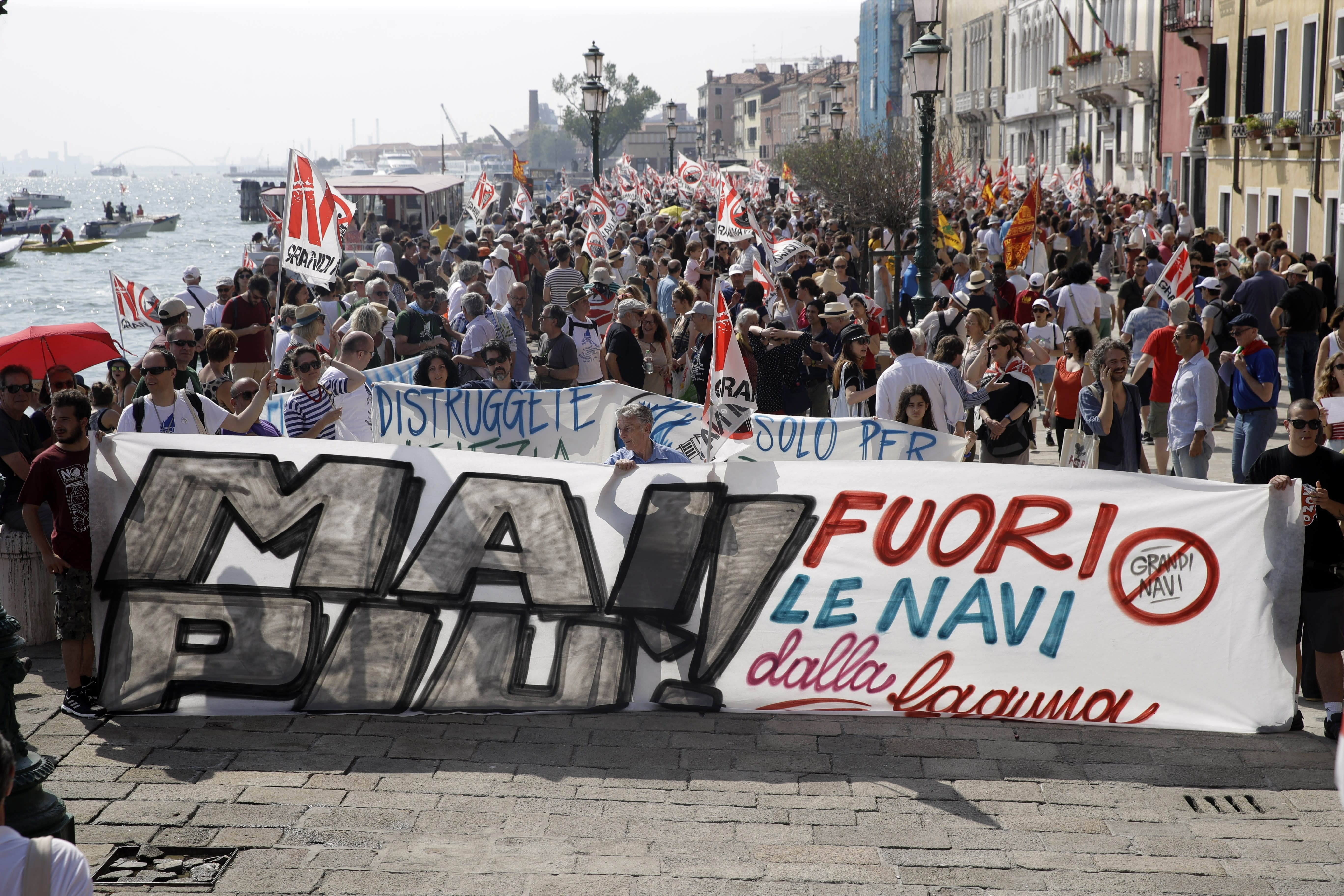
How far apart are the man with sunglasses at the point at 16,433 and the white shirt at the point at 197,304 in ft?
20.0

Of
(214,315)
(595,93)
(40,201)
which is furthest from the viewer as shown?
(40,201)

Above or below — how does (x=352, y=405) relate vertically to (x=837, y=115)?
below

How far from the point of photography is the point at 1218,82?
102 feet

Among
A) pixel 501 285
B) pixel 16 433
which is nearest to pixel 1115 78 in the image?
pixel 501 285

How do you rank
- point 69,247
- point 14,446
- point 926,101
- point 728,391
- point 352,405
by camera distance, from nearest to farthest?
point 14,446
point 728,391
point 352,405
point 926,101
point 69,247

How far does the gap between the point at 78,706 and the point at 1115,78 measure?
42931mm

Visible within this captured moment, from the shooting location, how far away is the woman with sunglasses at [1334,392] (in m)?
8.15

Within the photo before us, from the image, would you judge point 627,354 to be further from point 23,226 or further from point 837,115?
point 23,226

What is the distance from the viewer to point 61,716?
6152 mm

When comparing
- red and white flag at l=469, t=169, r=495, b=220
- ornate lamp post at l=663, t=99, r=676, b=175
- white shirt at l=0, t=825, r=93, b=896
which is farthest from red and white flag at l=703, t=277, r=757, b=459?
ornate lamp post at l=663, t=99, r=676, b=175

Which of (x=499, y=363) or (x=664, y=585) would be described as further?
(x=499, y=363)

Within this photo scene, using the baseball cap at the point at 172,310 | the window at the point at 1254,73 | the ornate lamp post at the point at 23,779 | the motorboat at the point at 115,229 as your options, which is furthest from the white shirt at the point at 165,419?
the motorboat at the point at 115,229

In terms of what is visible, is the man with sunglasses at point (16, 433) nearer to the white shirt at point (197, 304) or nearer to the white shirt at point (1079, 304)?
the white shirt at point (197, 304)

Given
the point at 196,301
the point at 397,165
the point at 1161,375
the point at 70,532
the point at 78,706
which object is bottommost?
the point at 78,706
